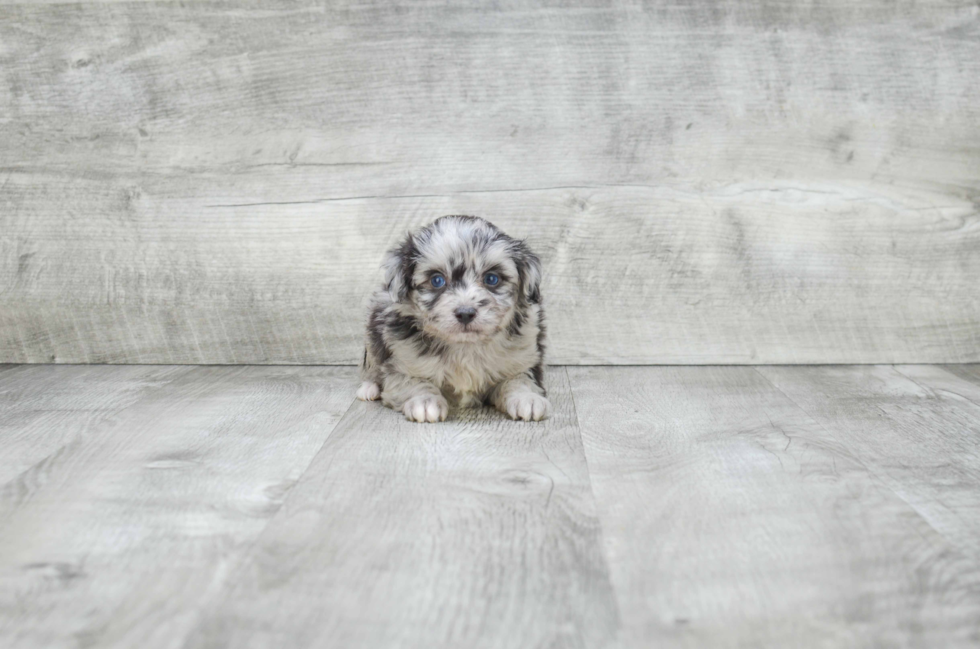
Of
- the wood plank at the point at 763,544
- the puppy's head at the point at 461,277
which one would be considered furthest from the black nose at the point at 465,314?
the wood plank at the point at 763,544

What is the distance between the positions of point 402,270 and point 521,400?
24.0 inches

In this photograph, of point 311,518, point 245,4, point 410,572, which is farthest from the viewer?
point 245,4

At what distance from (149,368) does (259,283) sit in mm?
626

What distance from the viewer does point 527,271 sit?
2873 millimetres

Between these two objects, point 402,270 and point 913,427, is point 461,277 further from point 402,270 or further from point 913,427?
point 913,427

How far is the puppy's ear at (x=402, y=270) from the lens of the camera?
281cm

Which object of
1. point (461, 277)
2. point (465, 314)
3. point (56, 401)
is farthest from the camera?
point (56, 401)

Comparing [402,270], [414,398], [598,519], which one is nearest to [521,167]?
[402,270]

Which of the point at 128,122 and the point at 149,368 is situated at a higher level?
the point at 128,122

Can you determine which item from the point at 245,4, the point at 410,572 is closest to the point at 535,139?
the point at 245,4

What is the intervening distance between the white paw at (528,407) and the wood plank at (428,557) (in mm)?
274

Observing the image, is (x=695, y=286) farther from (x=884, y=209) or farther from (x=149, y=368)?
(x=149, y=368)

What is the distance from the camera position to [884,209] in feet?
12.0

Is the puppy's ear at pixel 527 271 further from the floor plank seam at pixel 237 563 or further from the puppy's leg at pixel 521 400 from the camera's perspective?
the floor plank seam at pixel 237 563
